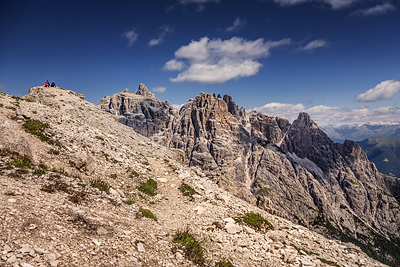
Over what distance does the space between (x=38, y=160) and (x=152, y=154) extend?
20.0 m

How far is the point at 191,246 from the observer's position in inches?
580

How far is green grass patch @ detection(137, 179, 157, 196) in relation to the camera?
24828 millimetres

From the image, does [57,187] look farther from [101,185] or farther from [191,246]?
[191,246]

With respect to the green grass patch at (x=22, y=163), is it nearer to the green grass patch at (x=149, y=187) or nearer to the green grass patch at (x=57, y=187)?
the green grass patch at (x=57, y=187)

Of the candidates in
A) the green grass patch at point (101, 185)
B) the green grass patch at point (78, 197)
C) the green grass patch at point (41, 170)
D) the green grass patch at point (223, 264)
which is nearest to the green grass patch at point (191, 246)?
the green grass patch at point (223, 264)

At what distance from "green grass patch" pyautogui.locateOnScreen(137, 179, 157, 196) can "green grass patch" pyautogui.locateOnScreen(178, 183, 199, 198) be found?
368cm

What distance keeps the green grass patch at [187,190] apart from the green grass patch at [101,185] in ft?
32.4

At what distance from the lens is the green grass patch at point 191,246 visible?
1365cm

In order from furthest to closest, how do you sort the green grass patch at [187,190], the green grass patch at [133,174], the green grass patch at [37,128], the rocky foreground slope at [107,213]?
the green grass patch at [187,190]
the green grass patch at [133,174]
the green grass patch at [37,128]
the rocky foreground slope at [107,213]

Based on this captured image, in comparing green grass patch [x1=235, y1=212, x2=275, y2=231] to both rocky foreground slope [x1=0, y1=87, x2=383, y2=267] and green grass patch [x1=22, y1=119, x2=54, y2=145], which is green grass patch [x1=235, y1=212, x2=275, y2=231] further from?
green grass patch [x1=22, y1=119, x2=54, y2=145]

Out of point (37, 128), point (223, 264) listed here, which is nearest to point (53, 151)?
point (37, 128)

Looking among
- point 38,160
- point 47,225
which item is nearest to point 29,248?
point 47,225

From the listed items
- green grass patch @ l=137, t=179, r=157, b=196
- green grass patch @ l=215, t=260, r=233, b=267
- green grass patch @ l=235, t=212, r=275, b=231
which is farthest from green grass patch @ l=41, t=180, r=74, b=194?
green grass patch @ l=235, t=212, r=275, b=231

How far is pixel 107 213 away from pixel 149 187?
1019cm
